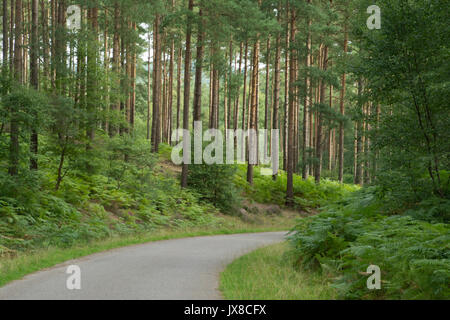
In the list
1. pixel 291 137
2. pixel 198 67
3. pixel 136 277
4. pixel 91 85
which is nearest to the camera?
pixel 136 277

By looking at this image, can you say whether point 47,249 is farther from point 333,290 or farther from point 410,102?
point 410,102

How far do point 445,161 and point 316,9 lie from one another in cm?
1712

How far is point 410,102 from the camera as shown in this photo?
1004cm

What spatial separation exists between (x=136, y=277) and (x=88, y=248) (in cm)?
445

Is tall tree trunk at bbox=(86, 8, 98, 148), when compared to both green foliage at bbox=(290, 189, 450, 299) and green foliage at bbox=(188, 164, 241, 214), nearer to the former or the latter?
green foliage at bbox=(188, 164, 241, 214)

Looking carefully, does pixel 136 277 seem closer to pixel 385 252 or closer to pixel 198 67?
pixel 385 252

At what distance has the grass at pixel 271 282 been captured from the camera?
6.89 m

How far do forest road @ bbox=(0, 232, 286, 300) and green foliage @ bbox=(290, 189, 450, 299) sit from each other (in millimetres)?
2195

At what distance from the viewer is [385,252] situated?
684cm

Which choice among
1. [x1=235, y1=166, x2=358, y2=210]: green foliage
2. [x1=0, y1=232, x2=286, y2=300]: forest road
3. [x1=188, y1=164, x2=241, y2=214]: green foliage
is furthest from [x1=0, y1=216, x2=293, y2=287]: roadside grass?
[x1=235, y1=166, x2=358, y2=210]: green foliage

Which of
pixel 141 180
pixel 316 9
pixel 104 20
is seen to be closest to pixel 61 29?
pixel 141 180

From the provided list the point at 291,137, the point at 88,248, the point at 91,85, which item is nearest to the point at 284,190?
the point at 291,137

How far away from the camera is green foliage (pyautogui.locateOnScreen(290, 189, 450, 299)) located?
5.79m

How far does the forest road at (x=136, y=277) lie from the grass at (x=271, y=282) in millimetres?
315
